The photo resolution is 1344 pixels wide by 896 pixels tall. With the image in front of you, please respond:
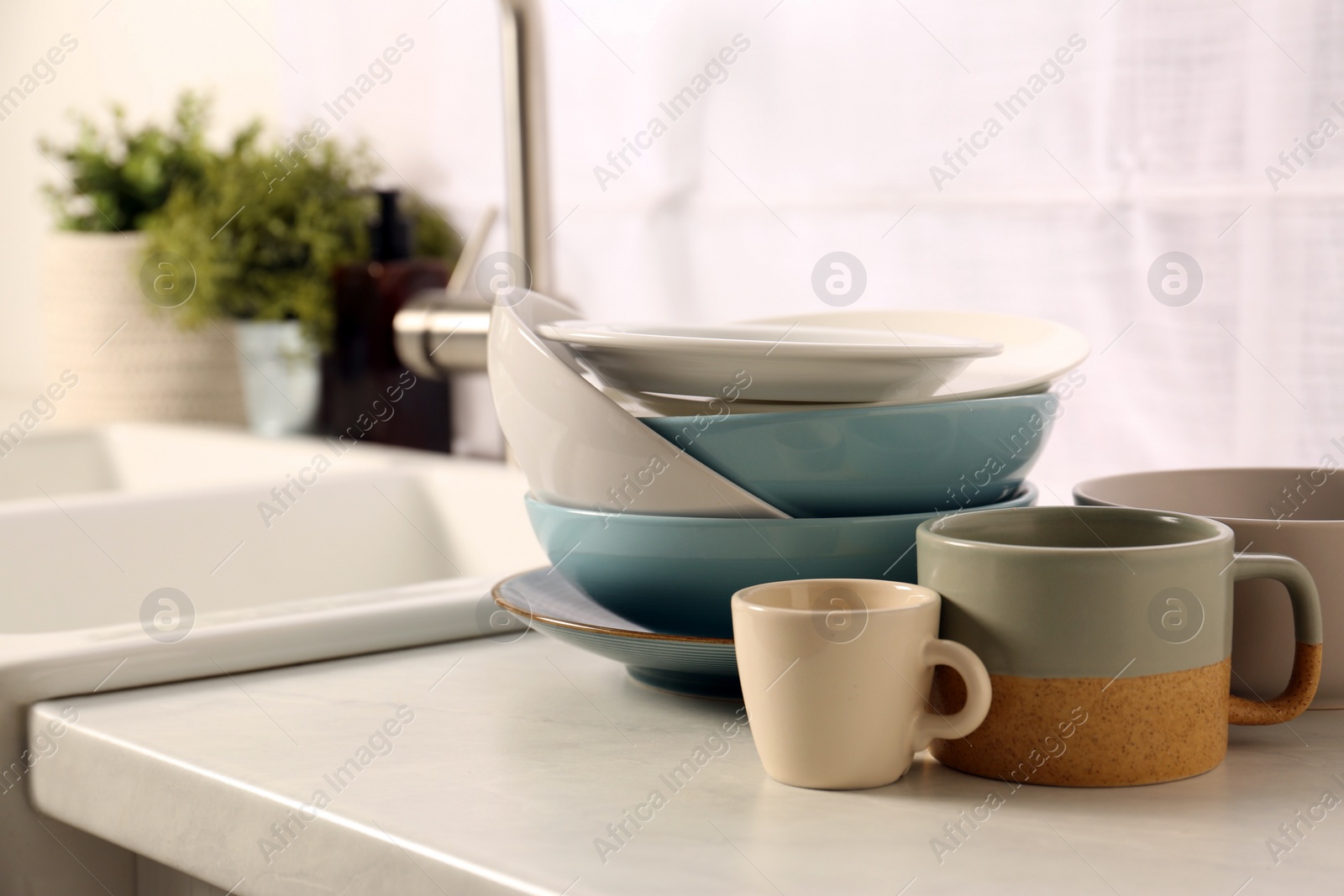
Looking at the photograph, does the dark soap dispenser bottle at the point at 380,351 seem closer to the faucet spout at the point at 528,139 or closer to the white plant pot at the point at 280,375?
the white plant pot at the point at 280,375

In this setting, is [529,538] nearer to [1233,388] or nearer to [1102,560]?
[1233,388]

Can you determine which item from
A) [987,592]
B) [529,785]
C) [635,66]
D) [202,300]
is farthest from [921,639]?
[202,300]

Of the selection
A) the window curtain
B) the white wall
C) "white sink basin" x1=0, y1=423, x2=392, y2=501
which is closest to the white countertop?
the window curtain

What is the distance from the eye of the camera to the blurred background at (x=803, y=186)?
3.02 ft

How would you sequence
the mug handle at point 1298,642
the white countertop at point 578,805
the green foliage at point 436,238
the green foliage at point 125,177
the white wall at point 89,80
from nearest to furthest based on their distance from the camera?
the white countertop at point 578,805, the mug handle at point 1298,642, the green foliage at point 436,238, the green foliage at point 125,177, the white wall at point 89,80

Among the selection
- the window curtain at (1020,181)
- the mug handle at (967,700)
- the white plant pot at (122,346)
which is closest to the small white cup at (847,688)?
the mug handle at (967,700)

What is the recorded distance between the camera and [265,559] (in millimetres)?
1168

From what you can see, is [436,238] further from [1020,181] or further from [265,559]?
[1020,181]

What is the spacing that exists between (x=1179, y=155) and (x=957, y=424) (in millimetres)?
456

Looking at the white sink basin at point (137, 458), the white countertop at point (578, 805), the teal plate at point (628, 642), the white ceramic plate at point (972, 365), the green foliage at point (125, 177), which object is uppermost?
the green foliage at point (125, 177)

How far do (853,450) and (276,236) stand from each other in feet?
3.50

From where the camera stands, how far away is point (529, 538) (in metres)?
1.16

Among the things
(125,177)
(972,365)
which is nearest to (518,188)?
(972,365)

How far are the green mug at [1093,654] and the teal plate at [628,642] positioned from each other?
11 cm
